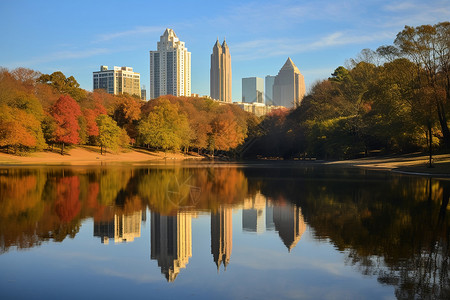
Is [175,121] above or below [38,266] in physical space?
above

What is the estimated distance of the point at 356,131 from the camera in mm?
65625

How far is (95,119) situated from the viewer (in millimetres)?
83125

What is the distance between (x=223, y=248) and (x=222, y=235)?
146cm

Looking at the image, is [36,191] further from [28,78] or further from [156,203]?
[28,78]

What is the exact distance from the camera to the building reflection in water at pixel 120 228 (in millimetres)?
11102

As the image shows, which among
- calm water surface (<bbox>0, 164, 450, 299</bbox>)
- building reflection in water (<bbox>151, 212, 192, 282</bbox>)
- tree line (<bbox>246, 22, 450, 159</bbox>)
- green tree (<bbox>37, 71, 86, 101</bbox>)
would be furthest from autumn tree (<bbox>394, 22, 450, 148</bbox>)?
green tree (<bbox>37, 71, 86, 101</bbox>)

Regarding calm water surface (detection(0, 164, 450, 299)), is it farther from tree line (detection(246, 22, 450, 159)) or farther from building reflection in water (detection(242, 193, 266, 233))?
tree line (detection(246, 22, 450, 159))

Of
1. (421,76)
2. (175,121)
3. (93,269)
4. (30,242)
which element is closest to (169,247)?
(93,269)

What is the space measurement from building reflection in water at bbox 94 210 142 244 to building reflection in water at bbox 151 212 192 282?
44 cm

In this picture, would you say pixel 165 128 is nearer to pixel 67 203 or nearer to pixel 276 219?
pixel 67 203

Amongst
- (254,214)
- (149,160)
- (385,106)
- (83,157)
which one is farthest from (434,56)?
(83,157)

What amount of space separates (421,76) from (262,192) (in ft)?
108

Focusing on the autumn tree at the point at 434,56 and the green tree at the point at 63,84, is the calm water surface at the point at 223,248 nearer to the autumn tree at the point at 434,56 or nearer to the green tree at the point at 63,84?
the autumn tree at the point at 434,56

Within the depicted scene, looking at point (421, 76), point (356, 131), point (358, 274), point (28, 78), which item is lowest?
point (358, 274)
